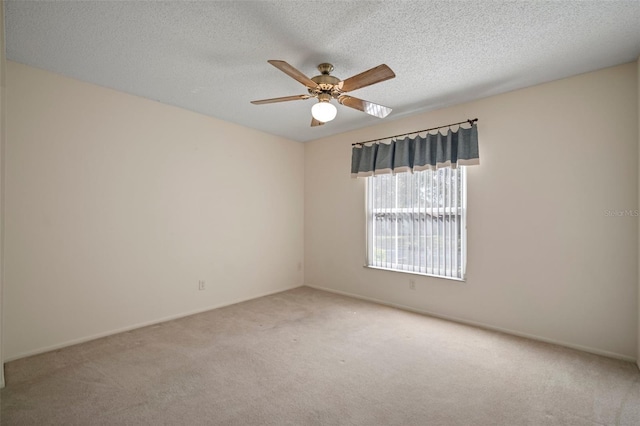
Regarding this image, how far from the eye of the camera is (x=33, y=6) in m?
1.90

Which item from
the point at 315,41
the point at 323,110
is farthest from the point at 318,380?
the point at 315,41

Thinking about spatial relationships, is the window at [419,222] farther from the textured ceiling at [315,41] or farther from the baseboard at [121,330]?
the baseboard at [121,330]

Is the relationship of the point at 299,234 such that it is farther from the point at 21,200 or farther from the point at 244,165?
the point at 21,200

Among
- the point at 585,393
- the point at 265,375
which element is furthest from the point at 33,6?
the point at 585,393

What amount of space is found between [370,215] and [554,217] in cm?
211

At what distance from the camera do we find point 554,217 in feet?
9.44

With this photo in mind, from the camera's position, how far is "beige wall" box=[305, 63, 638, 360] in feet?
8.50

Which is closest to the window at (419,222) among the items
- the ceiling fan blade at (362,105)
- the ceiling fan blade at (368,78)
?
the ceiling fan blade at (362,105)

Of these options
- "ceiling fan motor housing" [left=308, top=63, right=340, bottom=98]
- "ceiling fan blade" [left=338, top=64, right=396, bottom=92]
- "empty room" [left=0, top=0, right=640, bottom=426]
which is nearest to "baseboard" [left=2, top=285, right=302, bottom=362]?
"empty room" [left=0, top=0, right=640, bottom=426]

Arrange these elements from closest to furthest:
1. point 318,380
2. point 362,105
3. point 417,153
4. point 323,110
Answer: point 318,380
point 323,110
point 362,105
point 417,153

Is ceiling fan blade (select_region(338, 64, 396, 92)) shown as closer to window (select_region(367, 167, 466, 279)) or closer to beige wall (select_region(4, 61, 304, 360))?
window (select_region(367, 167, 466, 279))

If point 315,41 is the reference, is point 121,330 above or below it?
below

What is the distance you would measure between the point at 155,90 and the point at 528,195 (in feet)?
12.8

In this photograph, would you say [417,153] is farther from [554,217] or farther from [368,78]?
[368,78]
